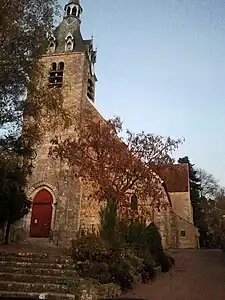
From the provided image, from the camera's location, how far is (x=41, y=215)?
21.6m

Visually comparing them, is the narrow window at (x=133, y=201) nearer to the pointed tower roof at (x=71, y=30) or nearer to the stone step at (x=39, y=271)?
the stone step at (x=39, y=271)

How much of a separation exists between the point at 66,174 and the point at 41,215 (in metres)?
3.19

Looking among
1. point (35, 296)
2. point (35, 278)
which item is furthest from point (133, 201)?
point (35, 296)

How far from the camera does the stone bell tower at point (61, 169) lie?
20681 millimetres

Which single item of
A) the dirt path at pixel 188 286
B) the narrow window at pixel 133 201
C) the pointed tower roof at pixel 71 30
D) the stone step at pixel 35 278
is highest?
the pointed tower roof at pixel 71 30

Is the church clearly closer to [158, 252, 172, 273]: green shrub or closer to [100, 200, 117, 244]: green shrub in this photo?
[158, 252, 172, 273]: green shrub

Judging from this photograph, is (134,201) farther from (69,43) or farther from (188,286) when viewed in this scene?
(69,43)

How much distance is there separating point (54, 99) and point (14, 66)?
189 cm

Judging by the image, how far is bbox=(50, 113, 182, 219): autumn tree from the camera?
707 inches

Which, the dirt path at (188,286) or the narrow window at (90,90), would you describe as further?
the narrow window at (90,90)

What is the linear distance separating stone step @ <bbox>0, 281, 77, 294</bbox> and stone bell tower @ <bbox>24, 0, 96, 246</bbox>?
11718 mm

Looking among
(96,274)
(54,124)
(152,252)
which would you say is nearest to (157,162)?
(152,252)

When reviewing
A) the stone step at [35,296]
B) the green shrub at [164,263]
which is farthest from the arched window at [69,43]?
the stone step at [35,296]

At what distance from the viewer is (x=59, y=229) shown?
66.3 feet
